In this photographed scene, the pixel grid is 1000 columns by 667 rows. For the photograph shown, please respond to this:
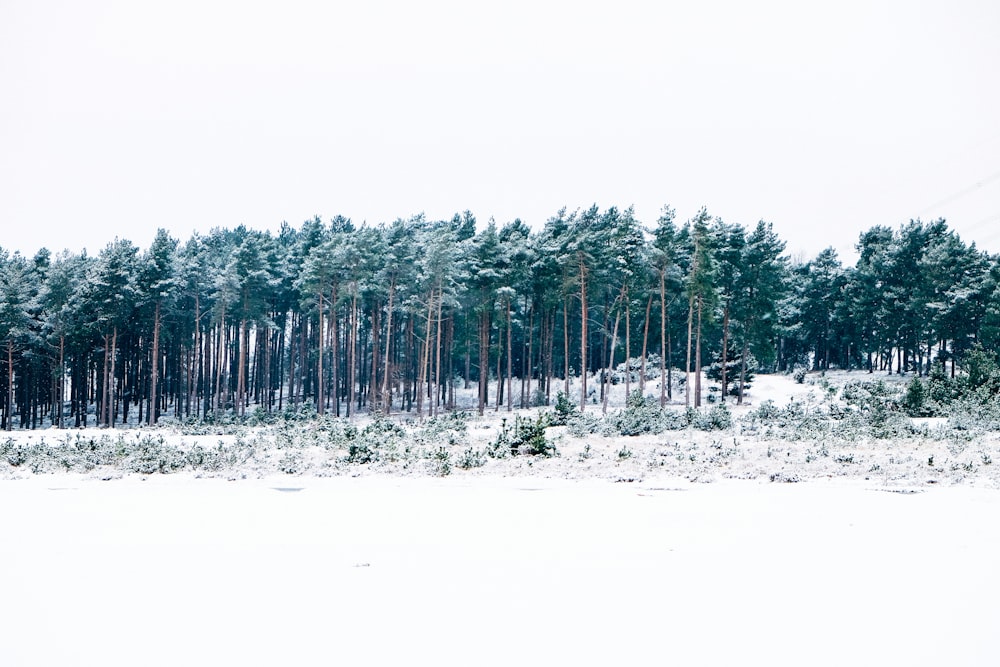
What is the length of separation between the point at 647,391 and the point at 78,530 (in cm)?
5048

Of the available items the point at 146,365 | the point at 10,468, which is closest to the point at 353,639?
the point at 10,468

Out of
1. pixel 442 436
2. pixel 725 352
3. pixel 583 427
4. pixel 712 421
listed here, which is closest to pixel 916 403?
pixel 712 421

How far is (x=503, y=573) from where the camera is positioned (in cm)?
723

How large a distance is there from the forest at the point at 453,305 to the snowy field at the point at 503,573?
107 ft

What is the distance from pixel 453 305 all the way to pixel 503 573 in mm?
46135

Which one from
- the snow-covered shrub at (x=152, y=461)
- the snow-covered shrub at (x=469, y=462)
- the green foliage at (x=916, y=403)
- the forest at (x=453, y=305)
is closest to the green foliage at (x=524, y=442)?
the snow-covered shrub at (x=469, y=462)

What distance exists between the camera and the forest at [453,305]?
158 feet

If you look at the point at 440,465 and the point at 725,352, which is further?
the point at 725,352

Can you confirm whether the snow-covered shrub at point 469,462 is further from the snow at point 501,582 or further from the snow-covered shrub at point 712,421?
the snow-covered shrub at point 712,421

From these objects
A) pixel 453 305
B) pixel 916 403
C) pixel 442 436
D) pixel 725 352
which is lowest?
pixel 442 436

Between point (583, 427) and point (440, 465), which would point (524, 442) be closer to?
point (440, 465)

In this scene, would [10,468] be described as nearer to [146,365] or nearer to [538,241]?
[538,241]

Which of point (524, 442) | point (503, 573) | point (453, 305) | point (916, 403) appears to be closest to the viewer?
point (503, 573)

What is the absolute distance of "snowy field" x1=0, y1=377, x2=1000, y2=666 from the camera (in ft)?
16.9
